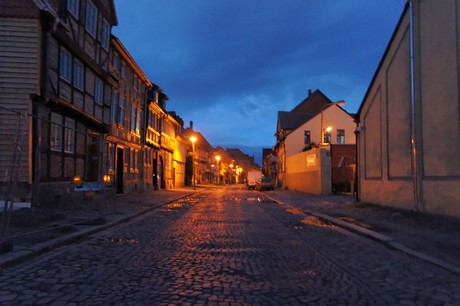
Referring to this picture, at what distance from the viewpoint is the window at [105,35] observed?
20.5m

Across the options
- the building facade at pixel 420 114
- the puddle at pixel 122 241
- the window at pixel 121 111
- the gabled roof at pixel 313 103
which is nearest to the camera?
the puddle at pixel 122 241

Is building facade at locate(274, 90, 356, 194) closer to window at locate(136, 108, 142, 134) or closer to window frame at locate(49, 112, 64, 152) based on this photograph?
window at locate(136, 108, 142, 134)

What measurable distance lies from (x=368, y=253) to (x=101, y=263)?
16.9ft

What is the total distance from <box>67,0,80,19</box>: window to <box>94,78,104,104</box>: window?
3795 mm

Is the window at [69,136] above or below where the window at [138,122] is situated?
below

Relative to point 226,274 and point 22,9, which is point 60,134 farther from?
point 226,274

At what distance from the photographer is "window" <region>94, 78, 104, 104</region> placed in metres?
19.8

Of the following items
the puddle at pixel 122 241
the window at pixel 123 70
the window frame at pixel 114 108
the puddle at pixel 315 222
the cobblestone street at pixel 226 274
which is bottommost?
the cobblestone street at pixel 226 274

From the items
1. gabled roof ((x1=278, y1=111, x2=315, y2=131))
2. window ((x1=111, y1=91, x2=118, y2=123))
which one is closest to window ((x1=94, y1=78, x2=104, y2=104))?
window ((x1=111, y1=91, x2=118, y2=123))

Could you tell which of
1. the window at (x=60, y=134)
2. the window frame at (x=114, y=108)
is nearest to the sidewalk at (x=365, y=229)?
the window at (x=60, y=134)

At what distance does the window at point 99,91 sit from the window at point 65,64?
11.2 feet

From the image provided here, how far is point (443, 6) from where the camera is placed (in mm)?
11727

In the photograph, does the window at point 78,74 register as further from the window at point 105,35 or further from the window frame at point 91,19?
the window at point 105,35

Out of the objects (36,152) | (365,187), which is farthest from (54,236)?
(365,187)
